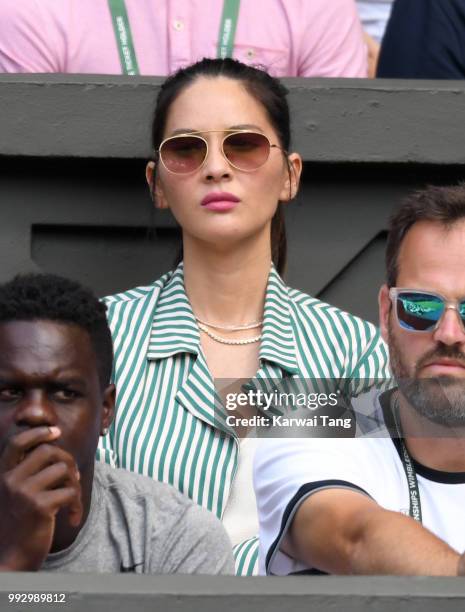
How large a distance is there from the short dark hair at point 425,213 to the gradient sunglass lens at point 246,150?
0.55 metres

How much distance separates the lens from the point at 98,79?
466 centimetres

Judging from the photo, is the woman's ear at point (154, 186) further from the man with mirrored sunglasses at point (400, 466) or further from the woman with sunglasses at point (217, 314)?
the man with mirrored sunglasses at point (400, 466)

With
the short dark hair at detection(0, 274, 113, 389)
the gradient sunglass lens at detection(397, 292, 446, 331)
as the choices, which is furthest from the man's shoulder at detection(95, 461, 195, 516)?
the gradient sunglass lens at detection(397, 292, 446, 331)

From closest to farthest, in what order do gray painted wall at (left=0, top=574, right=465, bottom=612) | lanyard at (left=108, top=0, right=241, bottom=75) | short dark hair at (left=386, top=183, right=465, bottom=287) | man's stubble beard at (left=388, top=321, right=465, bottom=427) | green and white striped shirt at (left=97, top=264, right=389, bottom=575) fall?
gray painted wall at (left=0, top=574, right=465, bottom=612) < man's stubble beard at (left=388, top=321, right=465, bottom=427) < short dark hair at (left=386, top=183, right=465, bottom=287) < green and white striped shirt at (left=97, top=264, right=389, bottom=575) < lanyard at (left=108, top=0, right=241, bottom=75)

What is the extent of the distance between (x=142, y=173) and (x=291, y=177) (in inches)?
18.7

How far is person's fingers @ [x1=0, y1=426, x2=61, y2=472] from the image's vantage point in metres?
3.40

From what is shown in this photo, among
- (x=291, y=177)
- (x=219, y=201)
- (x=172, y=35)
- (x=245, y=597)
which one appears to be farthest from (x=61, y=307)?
(x=172, y=35)

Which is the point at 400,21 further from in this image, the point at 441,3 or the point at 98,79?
the point at 98,79

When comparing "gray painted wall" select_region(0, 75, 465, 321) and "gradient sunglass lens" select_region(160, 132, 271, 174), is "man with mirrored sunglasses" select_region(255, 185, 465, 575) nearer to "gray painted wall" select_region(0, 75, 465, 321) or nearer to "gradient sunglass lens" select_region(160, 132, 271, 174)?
"gradient sunglass lens" select_region(160, 132, 271, 174)

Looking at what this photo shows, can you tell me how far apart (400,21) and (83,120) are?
3.27 ft

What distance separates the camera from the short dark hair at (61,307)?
370 centimetres

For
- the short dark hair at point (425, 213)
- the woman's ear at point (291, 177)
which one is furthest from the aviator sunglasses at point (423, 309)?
the woman's ear at point (291, 177)

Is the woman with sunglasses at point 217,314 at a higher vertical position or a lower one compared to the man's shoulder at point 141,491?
higher

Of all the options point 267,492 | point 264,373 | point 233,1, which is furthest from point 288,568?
point 233,1
